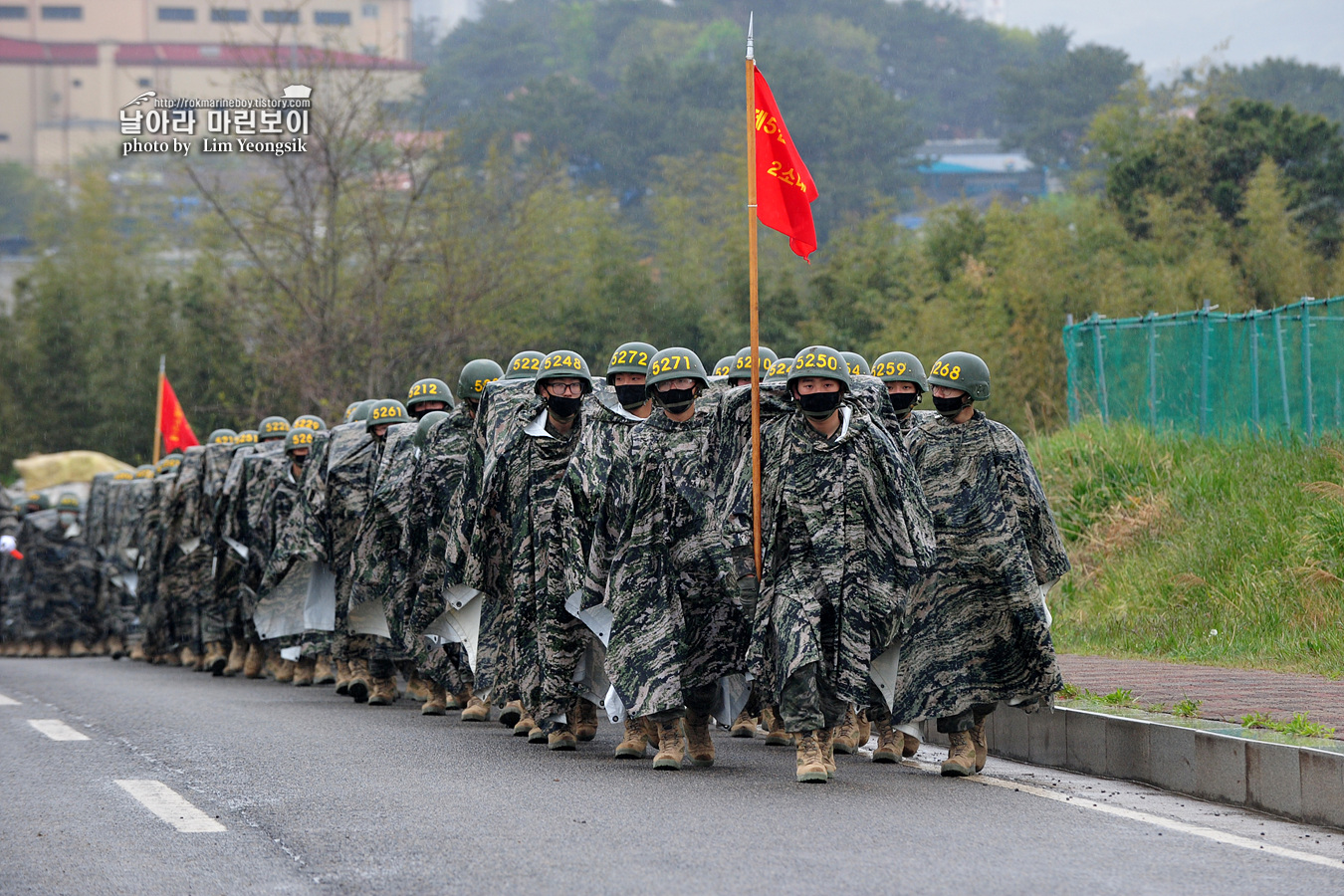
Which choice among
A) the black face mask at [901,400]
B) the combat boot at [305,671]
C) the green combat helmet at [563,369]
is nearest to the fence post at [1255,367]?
the black face mask at [901,400]

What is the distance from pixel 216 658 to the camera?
62.4ft

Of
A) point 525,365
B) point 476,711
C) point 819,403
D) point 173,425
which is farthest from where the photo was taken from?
point 173,425

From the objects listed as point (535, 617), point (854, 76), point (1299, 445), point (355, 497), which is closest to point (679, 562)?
point (535, 617)

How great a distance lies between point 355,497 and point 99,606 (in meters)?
12.0

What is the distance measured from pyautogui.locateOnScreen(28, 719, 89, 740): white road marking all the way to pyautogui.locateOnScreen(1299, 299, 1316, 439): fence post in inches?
438

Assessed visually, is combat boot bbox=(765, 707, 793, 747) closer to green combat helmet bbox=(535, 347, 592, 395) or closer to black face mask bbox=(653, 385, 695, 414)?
black face mask bbox=(653, 385, 695, 414)

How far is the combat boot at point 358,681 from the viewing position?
14.4m

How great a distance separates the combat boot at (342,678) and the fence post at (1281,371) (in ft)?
29.4

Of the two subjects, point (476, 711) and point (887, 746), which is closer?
point (887, 746)

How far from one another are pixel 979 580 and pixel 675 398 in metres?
1.87

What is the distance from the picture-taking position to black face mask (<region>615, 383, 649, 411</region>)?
10.5m

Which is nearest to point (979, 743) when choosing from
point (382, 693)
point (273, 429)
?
point (382, 693)

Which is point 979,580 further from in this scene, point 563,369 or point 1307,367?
point 1307,367

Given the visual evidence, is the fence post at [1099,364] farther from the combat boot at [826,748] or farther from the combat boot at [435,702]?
the combat boot at [826,748]
